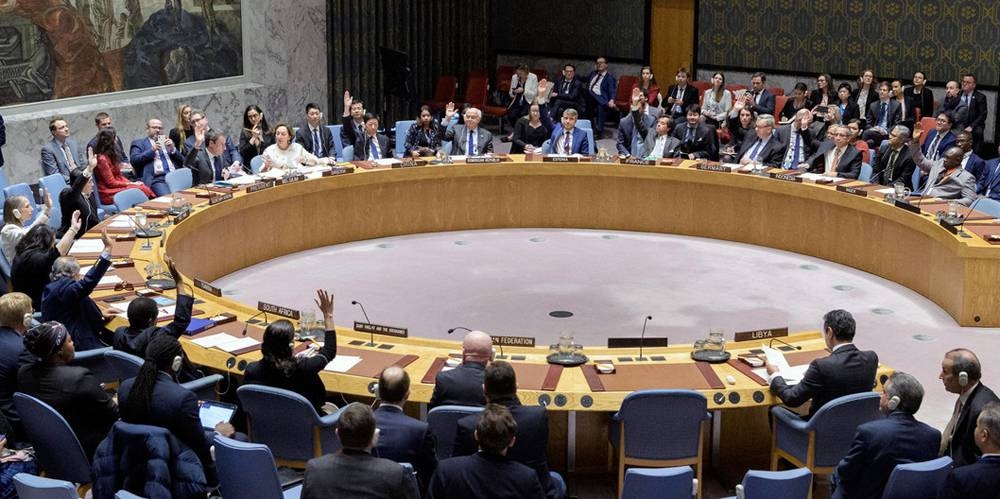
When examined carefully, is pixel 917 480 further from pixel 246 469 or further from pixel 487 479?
pixel 246 469

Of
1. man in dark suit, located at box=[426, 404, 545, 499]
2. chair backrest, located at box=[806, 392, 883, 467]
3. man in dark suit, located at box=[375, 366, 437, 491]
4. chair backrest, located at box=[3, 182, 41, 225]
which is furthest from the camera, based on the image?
chair backrest, located at box=[3, 182, 41, 225]

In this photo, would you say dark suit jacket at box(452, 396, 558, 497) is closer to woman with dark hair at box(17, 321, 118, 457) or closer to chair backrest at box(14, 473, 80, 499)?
chair backrest at box(14, 473, 80, 499)

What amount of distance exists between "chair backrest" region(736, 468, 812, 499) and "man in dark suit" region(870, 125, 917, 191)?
7402mm

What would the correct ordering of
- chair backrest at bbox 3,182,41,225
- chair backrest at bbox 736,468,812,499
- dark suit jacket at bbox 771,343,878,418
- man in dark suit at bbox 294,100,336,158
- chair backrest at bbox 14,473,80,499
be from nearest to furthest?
chair backrest at bbox 14,473,80,499, chair backrest at bbox 736,468,812,499, dark suit jacket at bbox 771,343,878,418, chair backrest at bbox 3,182,41,225, man in dark suit at bbox 294,100,336,158

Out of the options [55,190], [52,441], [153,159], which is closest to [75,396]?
Answer: [52,441]

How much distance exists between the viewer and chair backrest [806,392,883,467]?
245 inches

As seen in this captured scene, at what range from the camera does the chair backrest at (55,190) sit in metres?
10.7

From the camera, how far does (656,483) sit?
5184 millimetres

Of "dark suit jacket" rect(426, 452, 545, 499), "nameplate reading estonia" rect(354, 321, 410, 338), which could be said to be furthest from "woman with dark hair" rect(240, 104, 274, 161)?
"dark suit jacket" rect(426, 452, 545, 499)

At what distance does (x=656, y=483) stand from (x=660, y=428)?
1.05 meters

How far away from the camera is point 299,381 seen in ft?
20.6

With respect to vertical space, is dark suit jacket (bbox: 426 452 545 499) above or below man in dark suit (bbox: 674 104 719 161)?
below

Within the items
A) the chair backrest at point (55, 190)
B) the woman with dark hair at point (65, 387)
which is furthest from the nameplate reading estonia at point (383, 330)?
the chair backrest at point (55, 190)

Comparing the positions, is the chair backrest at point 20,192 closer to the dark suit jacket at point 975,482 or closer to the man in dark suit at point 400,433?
the man in dark suit at point 400,433
